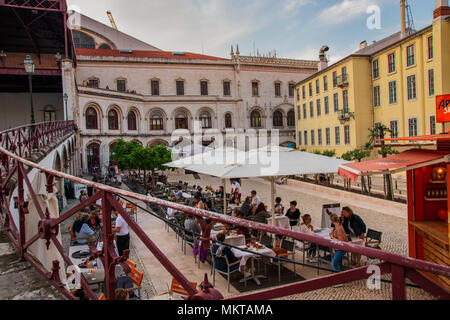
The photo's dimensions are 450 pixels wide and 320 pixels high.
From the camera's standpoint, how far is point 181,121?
4506cm

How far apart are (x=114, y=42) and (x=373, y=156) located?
42.5 meters

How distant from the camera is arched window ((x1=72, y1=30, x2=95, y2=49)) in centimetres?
4944

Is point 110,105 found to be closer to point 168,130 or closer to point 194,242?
point 168,130

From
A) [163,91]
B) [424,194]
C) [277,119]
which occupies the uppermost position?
[163,91]

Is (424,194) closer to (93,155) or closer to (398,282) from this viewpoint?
(398,282)

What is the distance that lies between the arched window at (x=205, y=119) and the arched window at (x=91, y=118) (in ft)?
48.7

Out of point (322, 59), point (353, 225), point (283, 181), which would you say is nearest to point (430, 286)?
point (353, 225)

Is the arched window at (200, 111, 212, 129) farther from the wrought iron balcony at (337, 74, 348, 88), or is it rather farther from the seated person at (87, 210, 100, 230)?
the seated person at (87, 210, 100, 230)

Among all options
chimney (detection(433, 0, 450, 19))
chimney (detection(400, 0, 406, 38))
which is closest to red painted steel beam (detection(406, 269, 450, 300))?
chimney (detection(433, 0, 450, 19))

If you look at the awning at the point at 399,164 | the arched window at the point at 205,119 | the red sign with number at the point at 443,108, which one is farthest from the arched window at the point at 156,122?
the awning at the point at 399,164

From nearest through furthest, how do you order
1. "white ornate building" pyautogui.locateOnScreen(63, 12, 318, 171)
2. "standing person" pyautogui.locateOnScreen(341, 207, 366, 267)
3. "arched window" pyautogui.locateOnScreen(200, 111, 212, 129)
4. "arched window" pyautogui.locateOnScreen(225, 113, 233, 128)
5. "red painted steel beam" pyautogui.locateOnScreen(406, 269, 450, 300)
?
1. "red painted steel beam" pyautogui.locateOnScreen(406, 269, 450, 300)
2. "standing person" pyautogui.locateOnScreen(341, 207, 366, 267)
3. "white ornate building" pyautogui.locateOnScreen(63, 12, 318, 171)
4. "arched window" pyautogui.locateOnScreen(200, 111, 212, 129)
5. "arched window" pyautogui.locateOnScreen(225, 113, 233, 128)

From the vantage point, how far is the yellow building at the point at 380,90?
72.2 feet

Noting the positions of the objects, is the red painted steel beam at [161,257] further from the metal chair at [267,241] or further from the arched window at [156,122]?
the arched window at [156,122]

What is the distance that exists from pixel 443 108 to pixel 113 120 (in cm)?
3596
